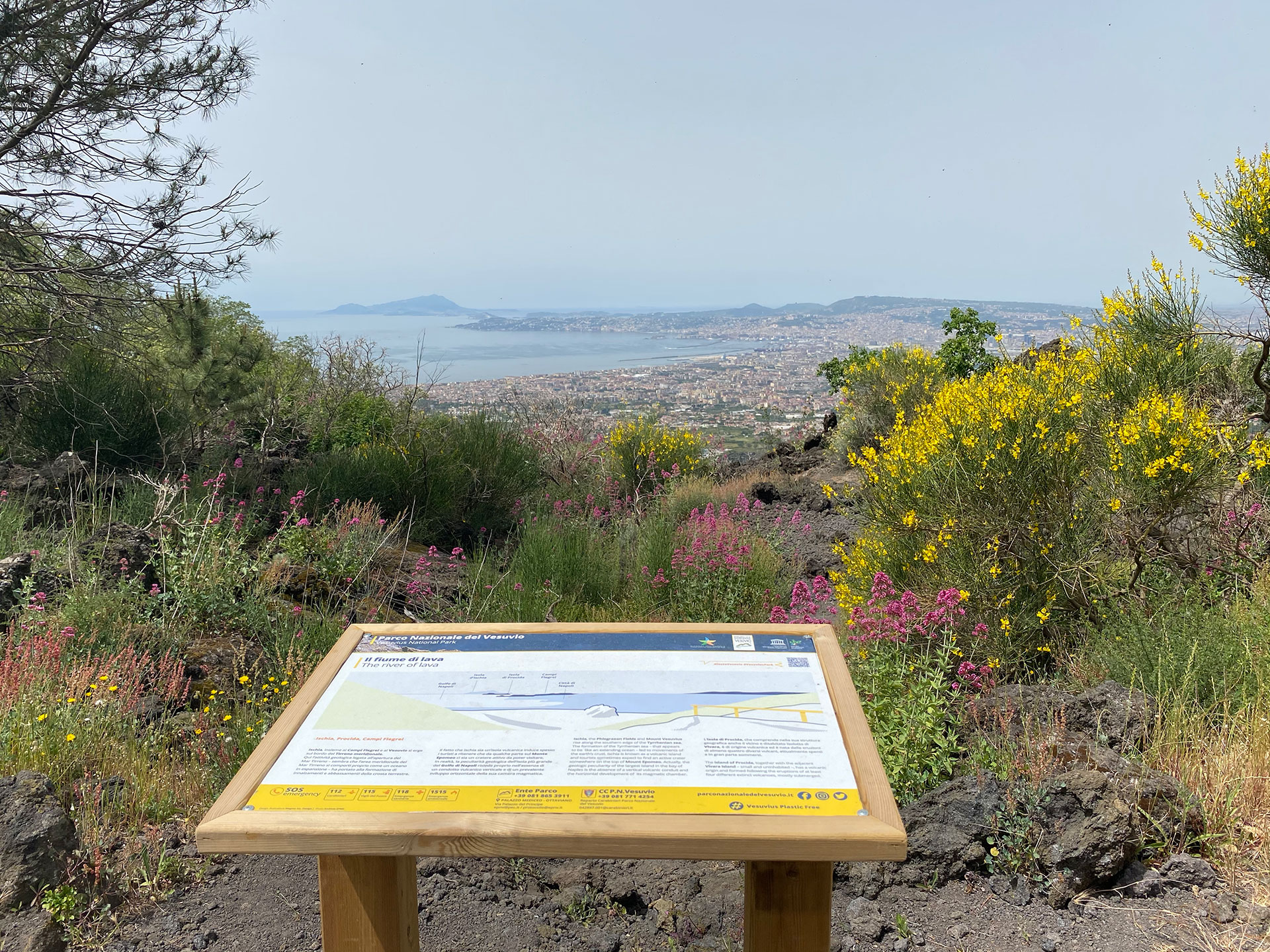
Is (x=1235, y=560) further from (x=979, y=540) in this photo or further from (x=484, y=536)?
(x=484, y=536)

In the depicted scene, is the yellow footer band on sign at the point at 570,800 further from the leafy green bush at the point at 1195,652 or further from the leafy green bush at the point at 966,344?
the leafy green bush at the point at 966,344

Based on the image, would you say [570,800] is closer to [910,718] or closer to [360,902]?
[360,902]

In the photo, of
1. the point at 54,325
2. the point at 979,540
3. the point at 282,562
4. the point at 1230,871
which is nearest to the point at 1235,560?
the point at 979,540

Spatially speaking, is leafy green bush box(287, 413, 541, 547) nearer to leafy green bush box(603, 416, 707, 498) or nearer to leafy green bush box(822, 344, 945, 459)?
leafy green bush box(603, 416, 707, 498)

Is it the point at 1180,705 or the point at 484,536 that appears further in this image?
the point at 484,536

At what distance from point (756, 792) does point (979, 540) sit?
3.19m

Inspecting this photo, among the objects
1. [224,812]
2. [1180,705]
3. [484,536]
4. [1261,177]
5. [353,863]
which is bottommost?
[484,536]

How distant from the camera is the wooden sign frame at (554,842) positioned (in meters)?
1.66

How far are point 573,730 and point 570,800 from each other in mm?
255

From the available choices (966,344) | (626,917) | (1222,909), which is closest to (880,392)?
(966,344)

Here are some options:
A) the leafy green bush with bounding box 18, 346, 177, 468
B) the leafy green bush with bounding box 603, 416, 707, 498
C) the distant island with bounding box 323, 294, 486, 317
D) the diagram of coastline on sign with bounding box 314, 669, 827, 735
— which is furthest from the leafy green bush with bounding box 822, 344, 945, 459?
the distant island with bounding box 323, 294, 486, 317

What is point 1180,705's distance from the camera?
10.9 ft

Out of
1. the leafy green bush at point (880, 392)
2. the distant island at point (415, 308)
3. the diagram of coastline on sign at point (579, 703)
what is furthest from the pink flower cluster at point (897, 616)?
the distant island at point (415, 308)

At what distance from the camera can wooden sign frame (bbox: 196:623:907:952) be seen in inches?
65.4
